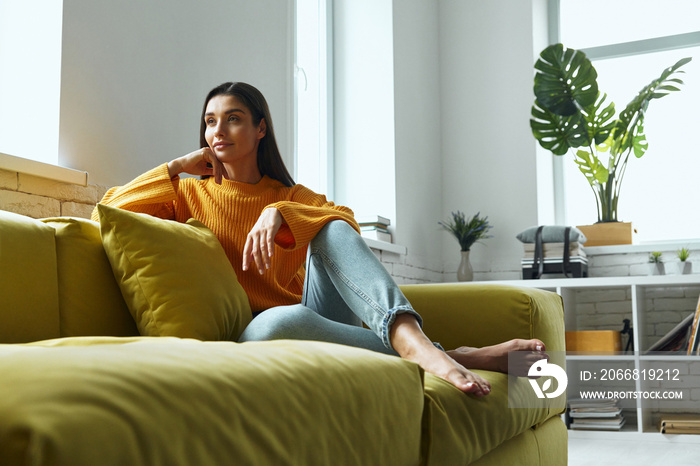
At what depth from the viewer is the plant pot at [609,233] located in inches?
158

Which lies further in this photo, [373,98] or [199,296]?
[373,98]

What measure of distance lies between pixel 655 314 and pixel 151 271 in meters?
3.22

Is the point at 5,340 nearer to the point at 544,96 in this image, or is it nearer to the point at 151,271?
the point at 151,271

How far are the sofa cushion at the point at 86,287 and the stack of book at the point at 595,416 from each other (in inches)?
102

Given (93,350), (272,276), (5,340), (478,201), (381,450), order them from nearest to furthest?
(93,350) < (381,450) < (5,340) < (272,276) < (478,201)

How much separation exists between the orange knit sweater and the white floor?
1490 mm

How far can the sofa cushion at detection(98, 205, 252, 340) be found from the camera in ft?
4.67

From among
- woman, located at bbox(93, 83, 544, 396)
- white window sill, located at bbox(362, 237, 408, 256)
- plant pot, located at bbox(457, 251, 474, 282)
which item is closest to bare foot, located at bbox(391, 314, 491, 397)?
woman, located at bbox(93, 83, 544, 396)

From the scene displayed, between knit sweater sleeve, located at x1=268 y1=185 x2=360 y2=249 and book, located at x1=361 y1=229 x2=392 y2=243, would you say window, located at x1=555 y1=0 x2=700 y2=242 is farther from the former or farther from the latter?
knit sweater sleeve, located at x1=268 y1=185 x2=360 y2=249

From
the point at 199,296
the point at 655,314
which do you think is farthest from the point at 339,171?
the point at 199,296

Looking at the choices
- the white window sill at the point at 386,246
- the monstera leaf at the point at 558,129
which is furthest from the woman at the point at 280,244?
the monstera leaf at the point at 558,129

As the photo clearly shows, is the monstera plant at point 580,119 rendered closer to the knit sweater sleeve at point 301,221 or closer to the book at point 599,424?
the book at point 599,424

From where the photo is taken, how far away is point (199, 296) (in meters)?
1.47

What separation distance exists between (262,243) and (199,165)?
0.47 meters
